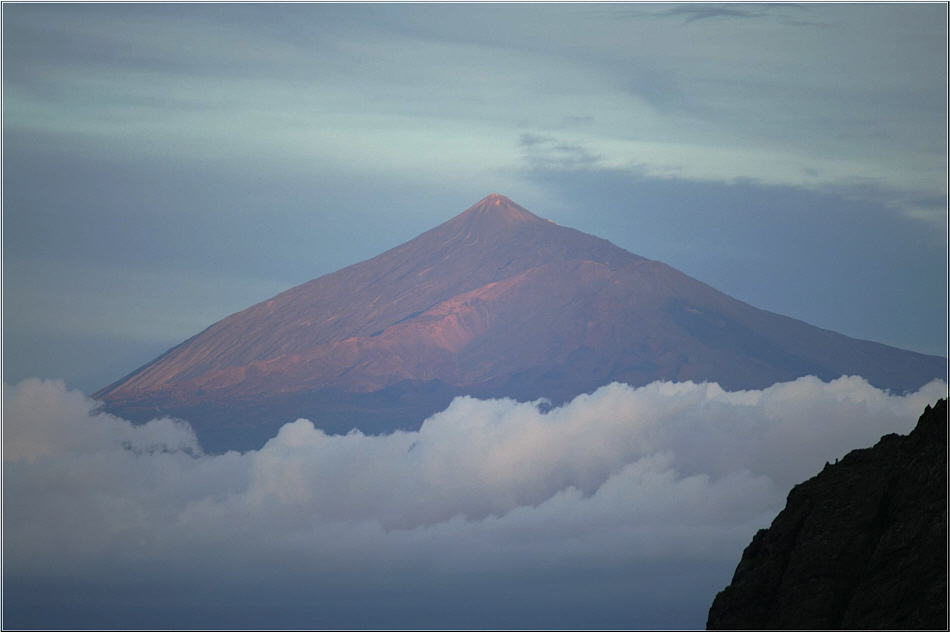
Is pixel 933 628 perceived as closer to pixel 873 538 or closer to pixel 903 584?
pixel 903 584

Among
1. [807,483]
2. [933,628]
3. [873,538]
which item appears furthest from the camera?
[807,483]

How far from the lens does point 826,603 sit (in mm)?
42719

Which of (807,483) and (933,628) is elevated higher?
(807,483)

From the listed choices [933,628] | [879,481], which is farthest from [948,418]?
[933,628]

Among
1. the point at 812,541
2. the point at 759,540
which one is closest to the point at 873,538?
the point at 812,541

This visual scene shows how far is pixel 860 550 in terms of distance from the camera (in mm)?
43812

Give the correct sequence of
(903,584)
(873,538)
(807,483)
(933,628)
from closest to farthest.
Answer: (933,628) → (903,584) → (873,538) → (807,483)

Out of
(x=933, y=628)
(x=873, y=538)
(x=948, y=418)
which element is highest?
(x=948, y=418)

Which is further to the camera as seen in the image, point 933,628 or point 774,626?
point 774,626

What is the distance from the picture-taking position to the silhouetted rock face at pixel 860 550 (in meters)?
40.6

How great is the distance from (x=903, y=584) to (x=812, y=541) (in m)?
4.88

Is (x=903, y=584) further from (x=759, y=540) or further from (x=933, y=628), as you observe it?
(x=759, y=540)

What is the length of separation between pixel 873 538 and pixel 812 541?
2.17 m

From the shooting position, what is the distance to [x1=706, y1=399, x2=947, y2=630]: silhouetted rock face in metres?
40.6
